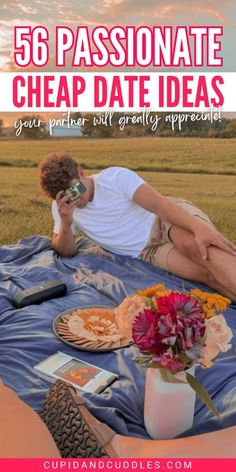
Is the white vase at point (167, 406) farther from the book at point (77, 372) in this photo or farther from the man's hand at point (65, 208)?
the man's hand at point (65, 208)

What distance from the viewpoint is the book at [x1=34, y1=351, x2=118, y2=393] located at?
4.21ft

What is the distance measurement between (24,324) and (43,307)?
0.13 m

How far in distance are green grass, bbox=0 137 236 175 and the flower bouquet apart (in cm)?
249

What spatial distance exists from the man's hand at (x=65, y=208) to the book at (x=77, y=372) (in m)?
0.75

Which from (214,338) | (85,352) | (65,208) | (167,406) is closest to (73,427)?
(167,406)

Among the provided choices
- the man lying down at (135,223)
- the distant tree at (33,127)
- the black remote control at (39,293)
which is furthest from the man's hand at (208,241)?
the distant tree at (33,127)

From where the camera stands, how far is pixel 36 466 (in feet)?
3.03

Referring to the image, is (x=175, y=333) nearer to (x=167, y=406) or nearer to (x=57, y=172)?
(x=167, y=406)

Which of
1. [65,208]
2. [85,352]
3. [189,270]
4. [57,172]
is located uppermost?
[57,172]

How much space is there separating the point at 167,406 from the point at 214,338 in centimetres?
21

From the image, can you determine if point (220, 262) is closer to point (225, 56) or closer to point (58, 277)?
point (58, 277)

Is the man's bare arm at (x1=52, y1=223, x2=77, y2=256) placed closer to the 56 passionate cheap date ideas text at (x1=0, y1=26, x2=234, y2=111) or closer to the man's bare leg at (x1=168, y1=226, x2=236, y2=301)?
the man's bare leg at (x1=168, y1=226, x2=236, y2=301)

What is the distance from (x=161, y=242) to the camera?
2.10 m

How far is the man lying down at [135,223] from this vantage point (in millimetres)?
1814
